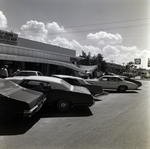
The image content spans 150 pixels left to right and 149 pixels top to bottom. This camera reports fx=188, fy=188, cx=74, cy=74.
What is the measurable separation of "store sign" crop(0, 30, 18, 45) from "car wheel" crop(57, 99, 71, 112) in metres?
21.3

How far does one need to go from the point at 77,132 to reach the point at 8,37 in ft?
80.8

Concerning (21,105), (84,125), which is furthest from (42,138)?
(84,125)

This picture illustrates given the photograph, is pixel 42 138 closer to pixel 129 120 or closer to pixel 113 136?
pixel 113 136

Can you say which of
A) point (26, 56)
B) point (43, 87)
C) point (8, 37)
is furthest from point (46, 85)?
point (8, 37)

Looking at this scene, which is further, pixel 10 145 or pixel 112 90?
pixel 112 90

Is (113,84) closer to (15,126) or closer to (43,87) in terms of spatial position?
(43,87)

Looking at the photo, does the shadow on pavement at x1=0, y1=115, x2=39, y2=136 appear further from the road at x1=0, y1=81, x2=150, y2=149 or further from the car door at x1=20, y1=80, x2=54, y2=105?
the car door at x1=20, y1=80, x2=54, y2=105

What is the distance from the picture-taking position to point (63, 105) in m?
6.94

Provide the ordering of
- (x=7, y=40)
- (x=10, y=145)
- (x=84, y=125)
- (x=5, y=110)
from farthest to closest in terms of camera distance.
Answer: (x=7, y=40) < (x=84, y=125) < (x=5, y=110) < (x=10, y=145)

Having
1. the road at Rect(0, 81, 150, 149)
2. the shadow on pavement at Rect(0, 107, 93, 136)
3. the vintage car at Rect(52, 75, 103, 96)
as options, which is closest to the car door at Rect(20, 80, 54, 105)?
the shadow on pavement at Rect(0, 107, 93, 136)

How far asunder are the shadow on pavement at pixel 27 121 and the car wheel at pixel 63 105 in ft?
0.51

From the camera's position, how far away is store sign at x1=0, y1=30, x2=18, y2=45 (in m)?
25.4

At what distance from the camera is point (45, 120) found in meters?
5.85

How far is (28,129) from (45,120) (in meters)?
0.99
